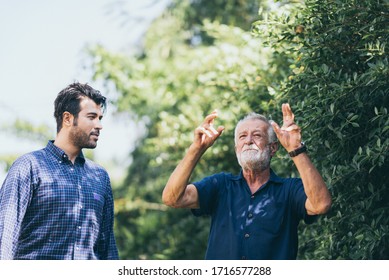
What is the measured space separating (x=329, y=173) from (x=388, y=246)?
0.58 metres

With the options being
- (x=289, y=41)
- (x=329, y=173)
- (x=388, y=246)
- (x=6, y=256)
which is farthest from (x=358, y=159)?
(x=6, y=256)

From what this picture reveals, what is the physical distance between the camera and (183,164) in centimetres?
420

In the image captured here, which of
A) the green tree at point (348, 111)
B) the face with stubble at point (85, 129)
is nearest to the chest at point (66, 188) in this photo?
the face with stubble at point (85, 129)

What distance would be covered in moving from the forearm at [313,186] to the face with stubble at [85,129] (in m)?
1.21

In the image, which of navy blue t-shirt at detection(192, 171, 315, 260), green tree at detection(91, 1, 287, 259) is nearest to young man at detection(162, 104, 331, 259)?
navy blue t-shirt at detection(192, 171, 315, 260)

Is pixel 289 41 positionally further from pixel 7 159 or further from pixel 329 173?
pixel 7 159

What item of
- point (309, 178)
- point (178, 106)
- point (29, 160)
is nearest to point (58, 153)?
point (29, 160)

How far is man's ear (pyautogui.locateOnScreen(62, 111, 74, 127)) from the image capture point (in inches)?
177

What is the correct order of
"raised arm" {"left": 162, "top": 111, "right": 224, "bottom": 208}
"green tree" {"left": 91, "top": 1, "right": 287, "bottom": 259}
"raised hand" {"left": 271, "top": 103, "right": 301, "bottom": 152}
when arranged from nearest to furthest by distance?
"raised hand" {"left": 271, "top": 103, "right": 301, "bottom": 152}, "raised arm" {"left": 162, "top": 111, "right": 224, "bottom": 208}, "green tree" {"left": 91, "top": 1, "right": 287, "bottom": 259}

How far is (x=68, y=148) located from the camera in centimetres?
445

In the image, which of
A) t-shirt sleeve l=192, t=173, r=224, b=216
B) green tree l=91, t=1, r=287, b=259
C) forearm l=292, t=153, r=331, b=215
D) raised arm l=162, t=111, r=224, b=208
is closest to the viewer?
forearm l=292, t=153, r=331, b=215

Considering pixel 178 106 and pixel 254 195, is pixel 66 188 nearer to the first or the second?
pixel 254 195

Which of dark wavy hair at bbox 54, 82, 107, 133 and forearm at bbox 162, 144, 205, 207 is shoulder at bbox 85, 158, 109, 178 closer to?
dark wavy hair at bbox 54, 82, 107, 133

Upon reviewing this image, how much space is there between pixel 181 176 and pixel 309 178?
0.71 m
